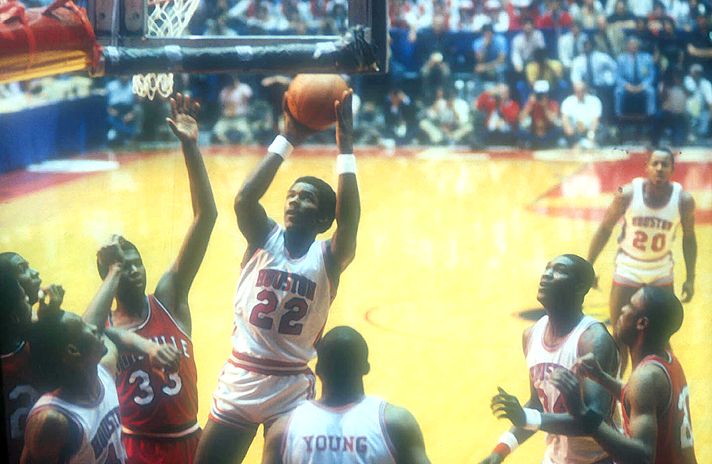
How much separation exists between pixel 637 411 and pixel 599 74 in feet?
46.1

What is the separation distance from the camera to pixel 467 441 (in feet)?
21.8

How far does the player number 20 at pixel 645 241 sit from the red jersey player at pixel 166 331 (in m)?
3.51

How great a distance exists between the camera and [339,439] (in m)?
3.79

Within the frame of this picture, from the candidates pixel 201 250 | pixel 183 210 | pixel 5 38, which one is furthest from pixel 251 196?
pixel 183 210

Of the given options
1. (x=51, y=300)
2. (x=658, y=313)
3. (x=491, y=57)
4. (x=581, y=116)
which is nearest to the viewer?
(x=51, y=300)

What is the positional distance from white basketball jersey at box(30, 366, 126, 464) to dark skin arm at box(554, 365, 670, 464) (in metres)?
1.63

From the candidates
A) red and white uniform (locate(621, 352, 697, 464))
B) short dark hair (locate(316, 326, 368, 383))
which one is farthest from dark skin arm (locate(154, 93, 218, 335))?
red and white uniform (locate(621, 352, 697, 464))

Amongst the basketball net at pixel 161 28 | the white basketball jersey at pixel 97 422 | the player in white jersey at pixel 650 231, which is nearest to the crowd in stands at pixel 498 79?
the player in white jersey at pixel 650 231

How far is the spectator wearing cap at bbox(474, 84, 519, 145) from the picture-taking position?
18094mm

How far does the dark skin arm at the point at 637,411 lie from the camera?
155 inches

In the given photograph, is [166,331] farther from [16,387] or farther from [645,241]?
[645,241]

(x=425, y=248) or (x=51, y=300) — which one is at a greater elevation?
(x=51, y=300)

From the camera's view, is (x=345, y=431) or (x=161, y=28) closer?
(x=345, y=431)

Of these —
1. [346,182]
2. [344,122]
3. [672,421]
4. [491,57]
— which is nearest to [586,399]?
[672,421]
